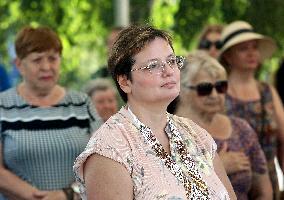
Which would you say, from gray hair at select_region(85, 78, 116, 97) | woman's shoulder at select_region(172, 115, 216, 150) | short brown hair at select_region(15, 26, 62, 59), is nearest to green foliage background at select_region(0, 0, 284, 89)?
gray hair at select_region(85, 78, 116, 97)

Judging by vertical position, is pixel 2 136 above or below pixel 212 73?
below

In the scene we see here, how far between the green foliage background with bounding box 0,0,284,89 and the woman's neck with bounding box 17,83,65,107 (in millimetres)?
3402

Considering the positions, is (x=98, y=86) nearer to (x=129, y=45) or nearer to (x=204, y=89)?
(x=204, y=89)

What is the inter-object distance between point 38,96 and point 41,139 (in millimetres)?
327

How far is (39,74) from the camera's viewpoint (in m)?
5.19

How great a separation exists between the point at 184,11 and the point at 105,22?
909 mm

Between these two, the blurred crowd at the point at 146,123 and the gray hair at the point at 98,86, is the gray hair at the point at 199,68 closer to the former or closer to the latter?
the blurred crowd at the point at 146,123

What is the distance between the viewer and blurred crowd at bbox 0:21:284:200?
3.38 metres

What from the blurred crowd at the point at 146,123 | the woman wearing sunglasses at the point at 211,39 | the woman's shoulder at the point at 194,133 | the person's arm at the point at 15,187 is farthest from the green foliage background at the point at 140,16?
the woman's shoulder at the point at 194,133

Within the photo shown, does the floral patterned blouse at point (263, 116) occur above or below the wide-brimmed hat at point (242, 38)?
below

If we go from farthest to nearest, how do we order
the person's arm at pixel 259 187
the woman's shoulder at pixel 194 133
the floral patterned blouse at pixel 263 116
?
the floral patterned blouse at pixel 263 116, the person's arm at pixel 259 187, the woman's shoulder at pixel 194 133

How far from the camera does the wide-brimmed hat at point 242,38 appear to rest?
639cm

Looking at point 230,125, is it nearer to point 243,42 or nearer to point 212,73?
point 212,73

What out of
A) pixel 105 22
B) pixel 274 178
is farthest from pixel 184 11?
pixel 274 178
